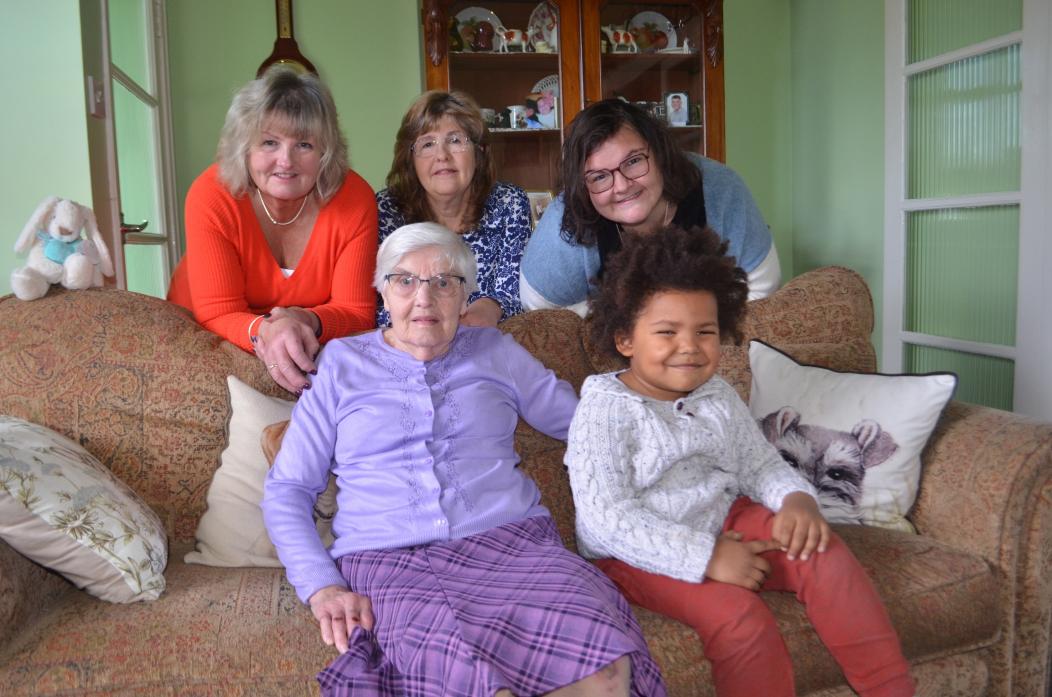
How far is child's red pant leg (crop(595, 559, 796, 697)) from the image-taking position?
50.2 inches

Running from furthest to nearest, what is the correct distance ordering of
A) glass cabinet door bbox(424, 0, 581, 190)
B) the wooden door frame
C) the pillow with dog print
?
glass cabinet door bbox(424, 0, 581, 190), the wooden door frame, the pillow with dog print

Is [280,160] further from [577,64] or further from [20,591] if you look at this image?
[577,64]

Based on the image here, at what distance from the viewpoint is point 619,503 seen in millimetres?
1393

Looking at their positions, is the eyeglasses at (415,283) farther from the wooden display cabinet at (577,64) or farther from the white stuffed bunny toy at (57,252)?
the wooden display cabinet at (577,64)

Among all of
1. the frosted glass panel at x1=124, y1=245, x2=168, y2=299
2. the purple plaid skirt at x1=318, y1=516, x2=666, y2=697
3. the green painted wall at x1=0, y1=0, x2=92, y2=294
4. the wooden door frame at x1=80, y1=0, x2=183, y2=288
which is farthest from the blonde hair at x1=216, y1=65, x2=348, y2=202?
the frosted glass panel at x1=124, y1=245, x2=168, y2=299

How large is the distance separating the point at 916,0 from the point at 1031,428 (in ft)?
6.91

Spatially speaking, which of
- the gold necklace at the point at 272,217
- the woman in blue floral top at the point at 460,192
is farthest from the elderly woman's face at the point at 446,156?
the gold necklace at the point at 272,217

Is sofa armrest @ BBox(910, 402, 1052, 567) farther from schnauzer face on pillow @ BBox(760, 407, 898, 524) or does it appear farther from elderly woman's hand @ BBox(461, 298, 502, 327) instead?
elderly woman's hand @ BBox(461, 298, 502, 327)

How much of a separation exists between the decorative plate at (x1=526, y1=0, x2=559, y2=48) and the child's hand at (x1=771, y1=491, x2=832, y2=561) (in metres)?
2.87

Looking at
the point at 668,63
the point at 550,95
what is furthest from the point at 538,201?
the point at 668,63

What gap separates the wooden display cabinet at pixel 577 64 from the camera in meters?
3.71

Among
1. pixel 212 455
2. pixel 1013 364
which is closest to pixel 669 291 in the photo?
pixel 212 455

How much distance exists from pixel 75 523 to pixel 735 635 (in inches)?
41.6

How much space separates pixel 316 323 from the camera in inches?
71.8
